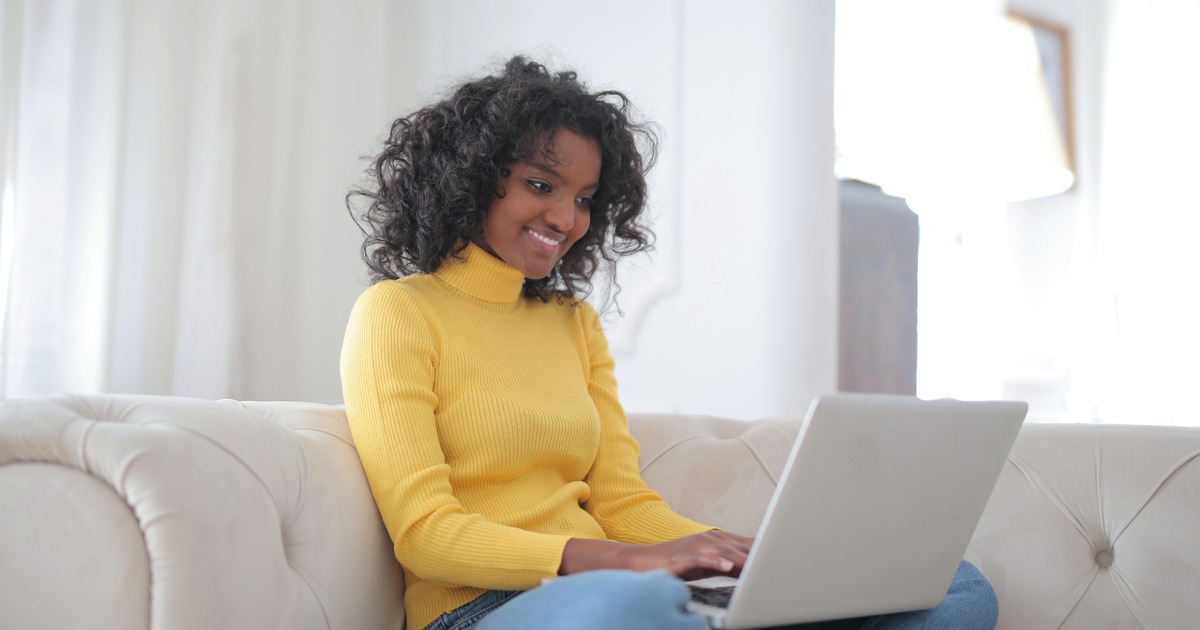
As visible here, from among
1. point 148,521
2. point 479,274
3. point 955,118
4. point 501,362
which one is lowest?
point 148,521

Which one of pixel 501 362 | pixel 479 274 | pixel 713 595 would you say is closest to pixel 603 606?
pixel 713 595

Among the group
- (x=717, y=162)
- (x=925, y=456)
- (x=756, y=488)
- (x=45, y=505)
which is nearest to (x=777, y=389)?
(x=717, y=162)

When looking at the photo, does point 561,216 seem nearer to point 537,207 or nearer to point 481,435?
point 537,207

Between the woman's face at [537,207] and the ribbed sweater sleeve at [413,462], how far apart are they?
21 centimetres

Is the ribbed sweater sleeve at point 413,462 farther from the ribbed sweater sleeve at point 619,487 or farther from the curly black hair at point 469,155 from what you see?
the ribbed sweater sleeve at point 619,487

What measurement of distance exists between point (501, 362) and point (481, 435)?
128mm

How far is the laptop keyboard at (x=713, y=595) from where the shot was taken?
0.92m

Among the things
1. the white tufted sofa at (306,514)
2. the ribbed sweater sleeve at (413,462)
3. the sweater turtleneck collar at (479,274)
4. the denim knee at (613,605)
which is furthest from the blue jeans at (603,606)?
the sweater turtleneck collar at (479,274)

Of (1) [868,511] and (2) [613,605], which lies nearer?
(2) [613,605]

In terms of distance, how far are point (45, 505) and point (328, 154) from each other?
5.20ft

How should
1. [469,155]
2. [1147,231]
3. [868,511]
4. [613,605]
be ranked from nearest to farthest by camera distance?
[613,605] < [868,511] < [469,155] < [1147,231]

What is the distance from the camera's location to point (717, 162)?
2598mm

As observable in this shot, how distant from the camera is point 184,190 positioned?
6.67ft

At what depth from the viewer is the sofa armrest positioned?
84cm
